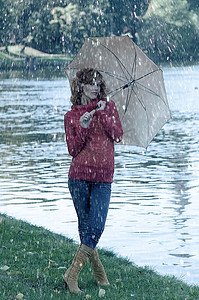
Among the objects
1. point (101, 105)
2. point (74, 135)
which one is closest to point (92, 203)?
point (74, 135)

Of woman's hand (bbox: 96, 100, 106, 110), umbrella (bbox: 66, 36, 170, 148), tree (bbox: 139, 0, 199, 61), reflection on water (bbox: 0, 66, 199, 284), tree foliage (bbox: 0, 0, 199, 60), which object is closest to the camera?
woman's hand (bbox: 96, 100, 106, 110)

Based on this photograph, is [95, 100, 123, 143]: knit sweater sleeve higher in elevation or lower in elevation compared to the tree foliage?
higher

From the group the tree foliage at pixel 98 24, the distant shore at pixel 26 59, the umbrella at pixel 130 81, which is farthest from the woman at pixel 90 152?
the tree foliage at pixel 98 24

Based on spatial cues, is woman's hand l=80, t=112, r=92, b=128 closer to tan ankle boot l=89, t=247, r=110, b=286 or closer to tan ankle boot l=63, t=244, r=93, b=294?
tan ankle boot l=63, t=244, r=93, b=294

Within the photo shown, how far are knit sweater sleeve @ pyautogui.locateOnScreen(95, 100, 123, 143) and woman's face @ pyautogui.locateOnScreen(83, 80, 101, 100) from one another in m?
0.15

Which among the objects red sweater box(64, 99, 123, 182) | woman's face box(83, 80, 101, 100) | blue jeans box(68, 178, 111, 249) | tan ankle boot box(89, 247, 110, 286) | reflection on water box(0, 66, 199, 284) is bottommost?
reflection on water box(0, 66, 199, 284)

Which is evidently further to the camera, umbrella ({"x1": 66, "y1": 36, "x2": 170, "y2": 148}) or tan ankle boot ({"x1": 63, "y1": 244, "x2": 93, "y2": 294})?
umbrella ({"x1": 66, "y1": 36, "x2": 170, "y2": 148})

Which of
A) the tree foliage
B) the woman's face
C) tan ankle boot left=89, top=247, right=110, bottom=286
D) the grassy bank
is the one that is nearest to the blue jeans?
tan ankle boot left=89, top=247, right=110, bottom=286

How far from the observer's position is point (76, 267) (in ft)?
21.2

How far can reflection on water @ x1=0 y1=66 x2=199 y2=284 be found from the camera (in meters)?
9.30

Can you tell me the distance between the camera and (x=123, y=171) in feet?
50.3

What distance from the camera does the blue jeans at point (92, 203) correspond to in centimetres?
630

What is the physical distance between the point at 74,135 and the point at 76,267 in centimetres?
113

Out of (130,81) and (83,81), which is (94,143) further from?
(130,81)
